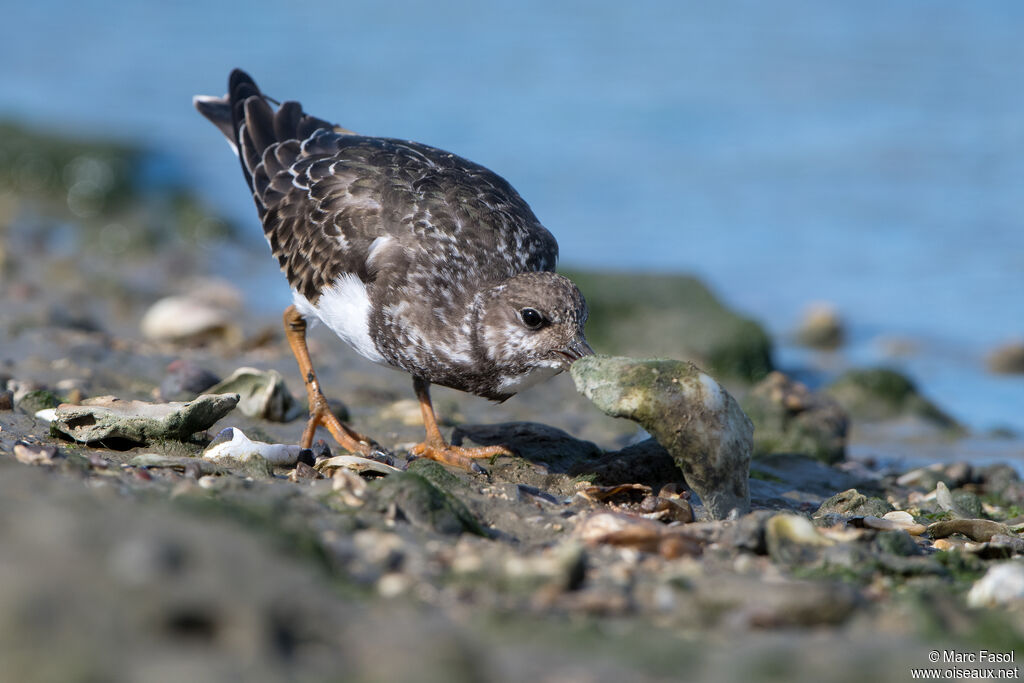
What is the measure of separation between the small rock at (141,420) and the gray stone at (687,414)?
4.52 feet

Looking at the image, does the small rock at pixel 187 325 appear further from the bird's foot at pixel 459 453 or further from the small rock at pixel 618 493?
the small rock at pixel 618 493

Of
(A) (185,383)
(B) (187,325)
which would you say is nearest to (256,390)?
(A) (185,383)

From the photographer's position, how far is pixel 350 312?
175 inches

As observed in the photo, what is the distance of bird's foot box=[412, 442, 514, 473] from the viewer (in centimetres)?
421

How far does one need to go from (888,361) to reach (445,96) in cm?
787

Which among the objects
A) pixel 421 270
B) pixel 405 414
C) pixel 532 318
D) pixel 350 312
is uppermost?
pixel 421 270

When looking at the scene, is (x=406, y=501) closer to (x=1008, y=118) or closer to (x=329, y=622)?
(x=329, y=622)

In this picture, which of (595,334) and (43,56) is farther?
(43,56)

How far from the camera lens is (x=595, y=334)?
24.9 feet

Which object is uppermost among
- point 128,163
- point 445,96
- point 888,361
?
point 445,96

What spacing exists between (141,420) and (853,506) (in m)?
2.67

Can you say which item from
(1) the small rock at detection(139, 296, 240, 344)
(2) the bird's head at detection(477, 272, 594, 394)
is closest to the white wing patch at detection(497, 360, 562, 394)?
(2) the bird's head at detection(477, 272, 594, 394)

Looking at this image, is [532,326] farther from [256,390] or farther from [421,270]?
[256,390]

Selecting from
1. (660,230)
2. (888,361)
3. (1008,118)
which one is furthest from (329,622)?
(1008,118)
